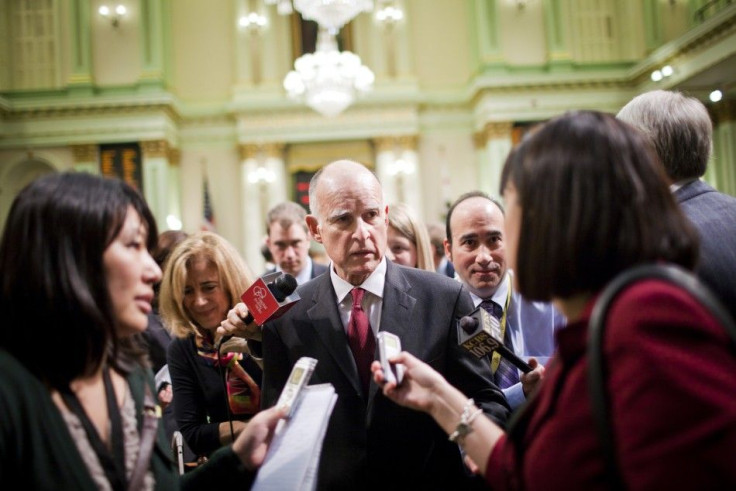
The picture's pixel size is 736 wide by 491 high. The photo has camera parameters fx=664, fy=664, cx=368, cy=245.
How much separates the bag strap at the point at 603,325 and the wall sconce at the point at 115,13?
17.4 m

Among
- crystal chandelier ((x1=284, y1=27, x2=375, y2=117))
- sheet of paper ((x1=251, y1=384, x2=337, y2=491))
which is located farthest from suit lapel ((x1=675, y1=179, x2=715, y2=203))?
crystal chandelier ((x1=284, y1=27, x2=375, y2=117))

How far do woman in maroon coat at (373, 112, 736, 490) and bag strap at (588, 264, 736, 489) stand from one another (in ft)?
0.03

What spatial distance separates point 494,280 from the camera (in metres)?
3.21

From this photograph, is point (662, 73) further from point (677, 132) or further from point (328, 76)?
point (677, 132)

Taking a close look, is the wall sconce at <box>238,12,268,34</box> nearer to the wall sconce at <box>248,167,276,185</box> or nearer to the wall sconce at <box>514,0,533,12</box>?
the wall sconce at <box>248,167,276,185</box>

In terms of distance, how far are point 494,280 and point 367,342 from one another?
108 cm

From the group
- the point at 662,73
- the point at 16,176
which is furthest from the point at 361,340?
the point at 16,176

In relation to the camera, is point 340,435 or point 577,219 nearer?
point 577,219

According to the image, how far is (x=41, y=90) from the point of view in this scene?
15828mm

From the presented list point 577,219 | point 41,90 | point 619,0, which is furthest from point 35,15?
point 577,219

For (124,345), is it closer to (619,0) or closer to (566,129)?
(566,129)

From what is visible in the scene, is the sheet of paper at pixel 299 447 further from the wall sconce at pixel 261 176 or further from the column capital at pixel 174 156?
the column capital at pixel 174 156

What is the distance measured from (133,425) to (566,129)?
1.27 meters

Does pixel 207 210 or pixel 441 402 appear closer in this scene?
pixel 441 402
